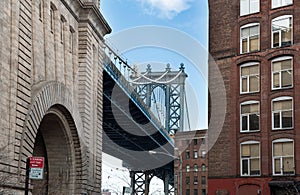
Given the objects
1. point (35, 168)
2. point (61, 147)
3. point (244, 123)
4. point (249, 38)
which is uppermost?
point (249, 38)

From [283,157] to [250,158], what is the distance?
2596 mm

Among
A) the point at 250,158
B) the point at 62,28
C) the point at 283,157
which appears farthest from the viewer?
the point at 250,158

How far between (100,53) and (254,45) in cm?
1108

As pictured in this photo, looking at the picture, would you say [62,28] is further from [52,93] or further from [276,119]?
[276,119]

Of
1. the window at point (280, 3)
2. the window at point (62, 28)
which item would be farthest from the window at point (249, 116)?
the window at point (62, 28)

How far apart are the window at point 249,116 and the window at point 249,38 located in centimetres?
387

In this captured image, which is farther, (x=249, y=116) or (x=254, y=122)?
(x=249, y=116)

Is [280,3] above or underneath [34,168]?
above

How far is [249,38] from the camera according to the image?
46875 mm

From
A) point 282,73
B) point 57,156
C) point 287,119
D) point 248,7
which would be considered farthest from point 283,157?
point 57,156

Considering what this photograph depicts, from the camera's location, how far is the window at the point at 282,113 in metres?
43.8

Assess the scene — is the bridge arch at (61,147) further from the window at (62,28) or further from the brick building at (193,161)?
the brick building at (193,161)

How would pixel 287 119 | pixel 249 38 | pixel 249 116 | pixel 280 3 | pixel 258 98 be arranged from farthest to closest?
pixel 249 38, pixel 249 116, pixel 280 3, pixel 258 98, pixel 287 119

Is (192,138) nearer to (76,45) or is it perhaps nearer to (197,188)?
(197,188)
